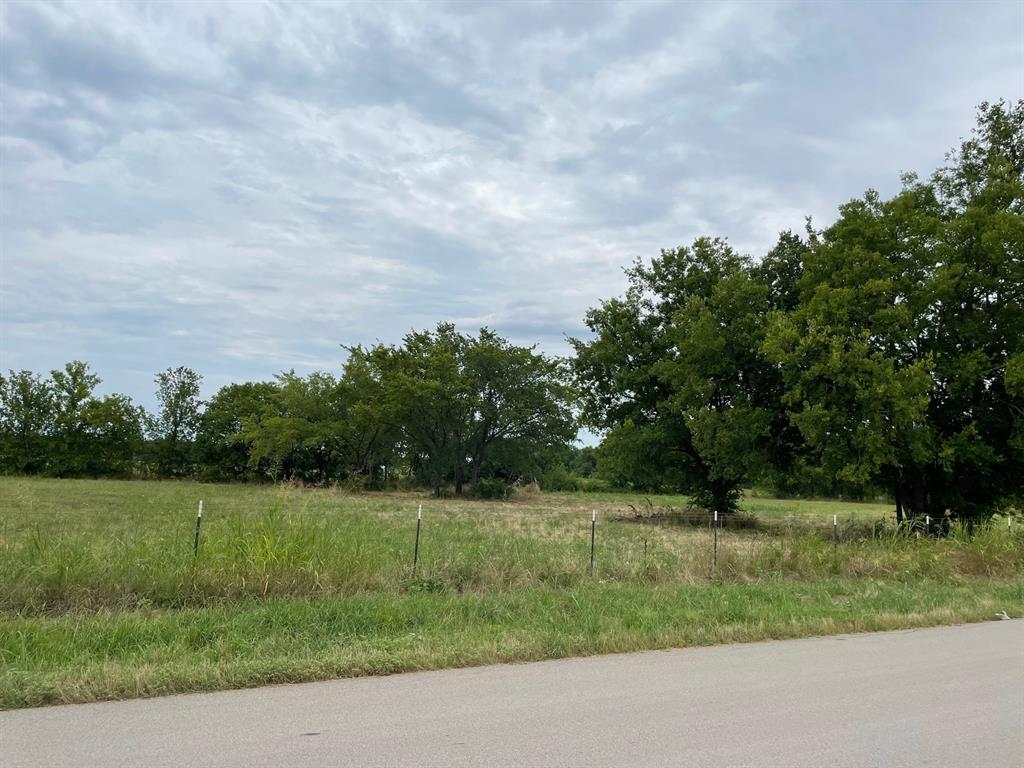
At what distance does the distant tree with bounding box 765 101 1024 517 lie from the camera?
22.0m

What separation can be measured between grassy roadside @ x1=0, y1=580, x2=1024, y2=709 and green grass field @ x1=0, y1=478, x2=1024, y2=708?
24mm

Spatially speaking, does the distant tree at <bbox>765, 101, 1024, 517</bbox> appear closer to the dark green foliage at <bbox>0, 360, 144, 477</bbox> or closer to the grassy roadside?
the grassy roadside

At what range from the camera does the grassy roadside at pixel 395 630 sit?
622cm

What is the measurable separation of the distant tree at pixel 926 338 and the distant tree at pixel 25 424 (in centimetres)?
7194

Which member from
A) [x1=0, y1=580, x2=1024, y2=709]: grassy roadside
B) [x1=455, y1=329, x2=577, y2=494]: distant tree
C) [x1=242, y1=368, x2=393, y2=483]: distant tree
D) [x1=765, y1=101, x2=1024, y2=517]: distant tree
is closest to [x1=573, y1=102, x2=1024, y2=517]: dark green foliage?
[x1=765, y1=101, x2=1024, y2=517]: distant tree

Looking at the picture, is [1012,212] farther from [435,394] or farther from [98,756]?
[435,394]

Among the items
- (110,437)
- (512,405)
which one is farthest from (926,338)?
(110,437)

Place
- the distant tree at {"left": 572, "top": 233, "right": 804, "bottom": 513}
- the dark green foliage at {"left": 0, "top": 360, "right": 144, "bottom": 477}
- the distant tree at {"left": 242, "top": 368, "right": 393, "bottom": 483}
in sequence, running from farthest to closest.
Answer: the dark green foliage at {"left": 0, "top": 360, "right": 144, "bottom": 477}
the distant tree at {"left": 242, "top": 368, "right": 393, "bottom": 483}
the distant tree at {"left": 572, "top": 233, "right": 804, "bottom": 513}

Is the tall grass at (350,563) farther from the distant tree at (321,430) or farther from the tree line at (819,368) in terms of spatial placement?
the distant tree at (321,430)

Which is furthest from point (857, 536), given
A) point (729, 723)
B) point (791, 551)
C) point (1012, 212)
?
point (729, 723)

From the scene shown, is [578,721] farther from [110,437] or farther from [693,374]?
[110,437]

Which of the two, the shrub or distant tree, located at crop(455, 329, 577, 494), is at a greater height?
distant tree, located at crop(455, 329, 577, 494)

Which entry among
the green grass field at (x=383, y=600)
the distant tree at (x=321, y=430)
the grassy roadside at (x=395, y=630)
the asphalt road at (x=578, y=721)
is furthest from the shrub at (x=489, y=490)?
the asphalt road at (x=578, y=721)

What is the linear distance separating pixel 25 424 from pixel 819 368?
75544 mm
